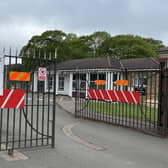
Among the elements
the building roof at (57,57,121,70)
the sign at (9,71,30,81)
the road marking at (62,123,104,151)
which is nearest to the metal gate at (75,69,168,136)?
the road marking at (62,123,104,151)

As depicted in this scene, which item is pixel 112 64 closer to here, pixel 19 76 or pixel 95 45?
pixel 19 76

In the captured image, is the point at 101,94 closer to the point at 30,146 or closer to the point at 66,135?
the point at 66,135

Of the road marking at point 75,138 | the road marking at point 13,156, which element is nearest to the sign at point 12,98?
the road marking at point 13,156

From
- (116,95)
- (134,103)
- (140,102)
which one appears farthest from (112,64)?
(134,103)

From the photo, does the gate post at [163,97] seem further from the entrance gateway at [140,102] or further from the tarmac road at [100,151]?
the tarmac road at [100,151]

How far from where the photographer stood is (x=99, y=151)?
7027mm

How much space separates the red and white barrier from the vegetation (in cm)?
3285

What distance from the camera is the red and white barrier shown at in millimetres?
10383

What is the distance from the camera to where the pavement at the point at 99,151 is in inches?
229

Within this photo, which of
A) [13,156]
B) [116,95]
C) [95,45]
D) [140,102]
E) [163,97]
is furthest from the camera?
[95,45]

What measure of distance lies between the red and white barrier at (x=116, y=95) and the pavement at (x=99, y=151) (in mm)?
1151

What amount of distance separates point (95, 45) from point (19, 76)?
164 ft

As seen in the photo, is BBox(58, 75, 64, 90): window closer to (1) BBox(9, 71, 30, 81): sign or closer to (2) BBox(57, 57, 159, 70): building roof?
(2) BBox(57, 57, 159, 70): building roof

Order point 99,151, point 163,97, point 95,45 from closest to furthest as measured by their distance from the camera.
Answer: point 99,151 → point 163,97 → point 95,45
